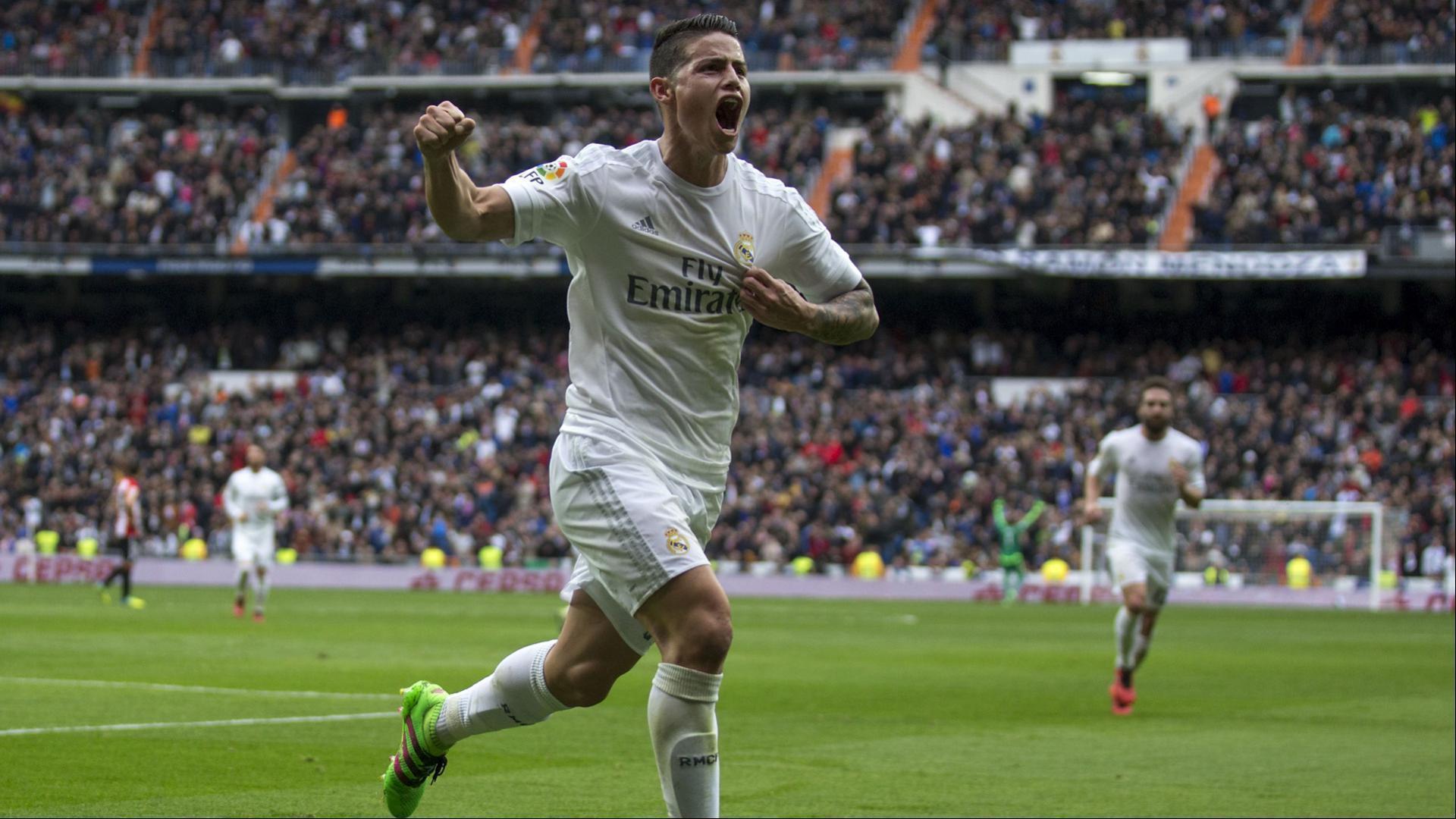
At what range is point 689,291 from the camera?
632 cm

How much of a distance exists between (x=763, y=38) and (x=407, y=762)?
47904mm

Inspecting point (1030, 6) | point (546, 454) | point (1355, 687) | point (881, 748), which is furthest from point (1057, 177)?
point (881, 748)

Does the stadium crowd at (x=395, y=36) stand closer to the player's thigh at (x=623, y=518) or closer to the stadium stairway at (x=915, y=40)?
the stadium stairway at (x=915, y=40)

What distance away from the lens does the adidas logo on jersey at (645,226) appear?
20.6 ft

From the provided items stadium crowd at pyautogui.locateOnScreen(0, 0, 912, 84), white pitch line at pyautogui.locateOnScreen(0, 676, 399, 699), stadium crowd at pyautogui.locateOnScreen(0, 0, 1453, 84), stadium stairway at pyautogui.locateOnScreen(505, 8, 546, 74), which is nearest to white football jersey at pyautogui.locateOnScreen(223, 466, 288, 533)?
white pitch line at pyautogui.locateOnScreen(0, 676, 399, 699)

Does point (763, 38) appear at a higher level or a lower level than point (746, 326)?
higher

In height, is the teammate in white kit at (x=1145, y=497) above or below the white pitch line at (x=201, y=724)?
above

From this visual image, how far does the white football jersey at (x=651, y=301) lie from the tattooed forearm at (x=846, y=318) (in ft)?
1.03

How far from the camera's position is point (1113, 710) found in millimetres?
14578

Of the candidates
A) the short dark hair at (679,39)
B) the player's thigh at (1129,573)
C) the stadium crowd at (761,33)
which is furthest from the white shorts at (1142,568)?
the stadium crowd at (761,33)

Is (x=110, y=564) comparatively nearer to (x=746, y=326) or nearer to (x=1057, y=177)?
(x=1057, y=177)

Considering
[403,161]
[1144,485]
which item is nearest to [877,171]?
[403,161]

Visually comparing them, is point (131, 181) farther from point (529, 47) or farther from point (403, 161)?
point (529, 47)

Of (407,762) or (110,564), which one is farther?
(110,564)
